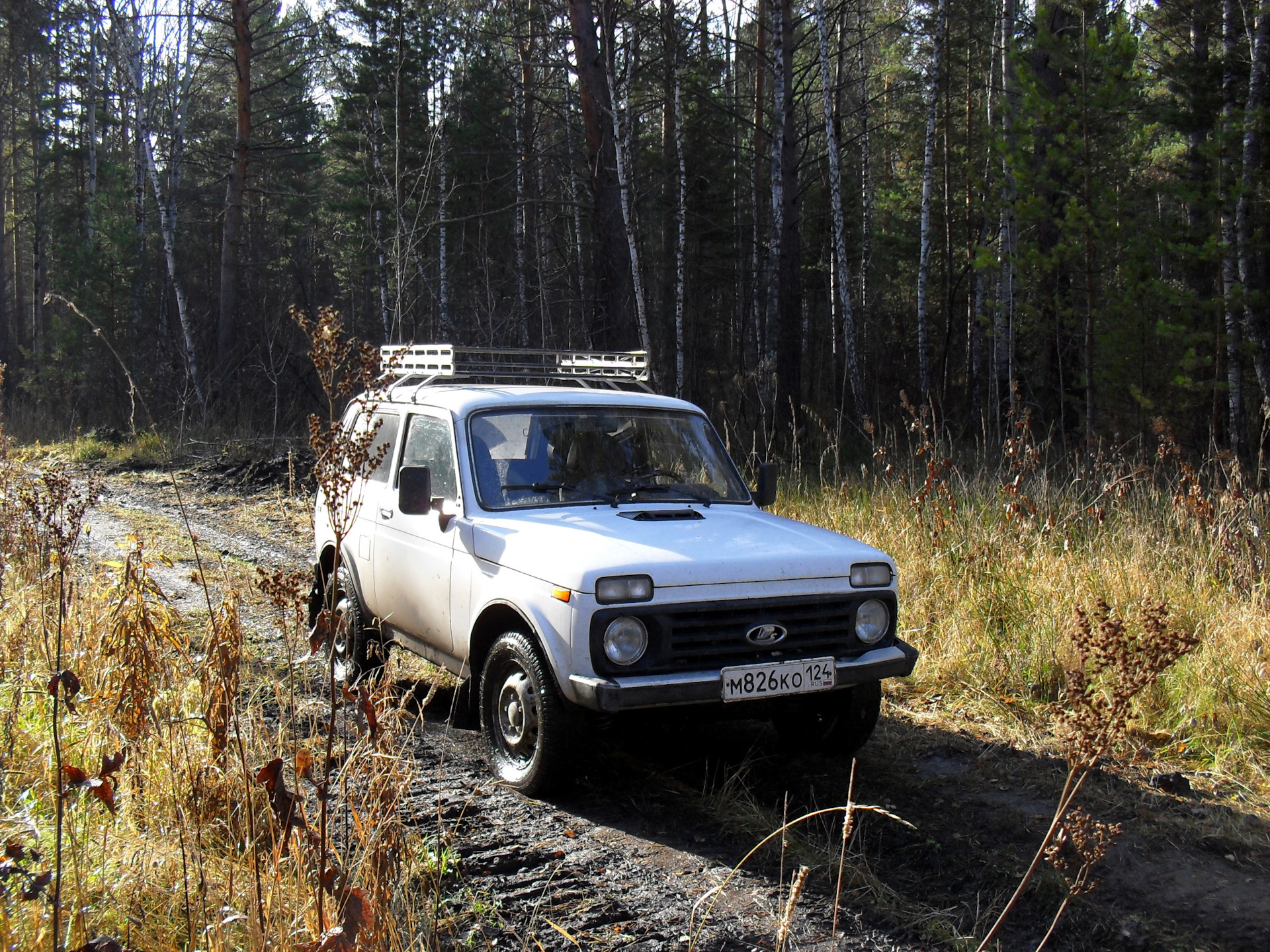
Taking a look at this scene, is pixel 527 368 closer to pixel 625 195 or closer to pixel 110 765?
pixel 110 765

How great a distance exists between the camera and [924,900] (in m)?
3.65

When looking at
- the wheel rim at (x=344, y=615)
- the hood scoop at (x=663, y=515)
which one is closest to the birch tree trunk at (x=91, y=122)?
the wheel rim at (x=344, y=615)

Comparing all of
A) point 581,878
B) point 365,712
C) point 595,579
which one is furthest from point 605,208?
point 365,712

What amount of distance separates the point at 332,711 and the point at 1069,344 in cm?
1622

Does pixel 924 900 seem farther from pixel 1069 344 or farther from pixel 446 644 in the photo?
pixel 1069 344

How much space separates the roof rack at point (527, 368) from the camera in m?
5.99

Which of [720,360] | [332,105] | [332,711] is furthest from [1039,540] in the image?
[332,105]

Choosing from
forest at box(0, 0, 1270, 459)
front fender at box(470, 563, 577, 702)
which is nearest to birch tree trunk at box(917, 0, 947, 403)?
forest at box(0, 0, 1270, 459)

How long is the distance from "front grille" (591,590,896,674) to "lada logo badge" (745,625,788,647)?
0.6 inches

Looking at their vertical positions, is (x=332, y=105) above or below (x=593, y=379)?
above

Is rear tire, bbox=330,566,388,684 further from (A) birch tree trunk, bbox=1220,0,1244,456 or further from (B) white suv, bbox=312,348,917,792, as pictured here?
(A) birch tree trunk, bbox=1220,0,1244,456

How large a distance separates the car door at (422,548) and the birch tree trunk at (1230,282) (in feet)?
35.4

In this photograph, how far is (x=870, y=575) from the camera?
468cm

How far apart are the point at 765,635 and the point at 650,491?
1.22m
